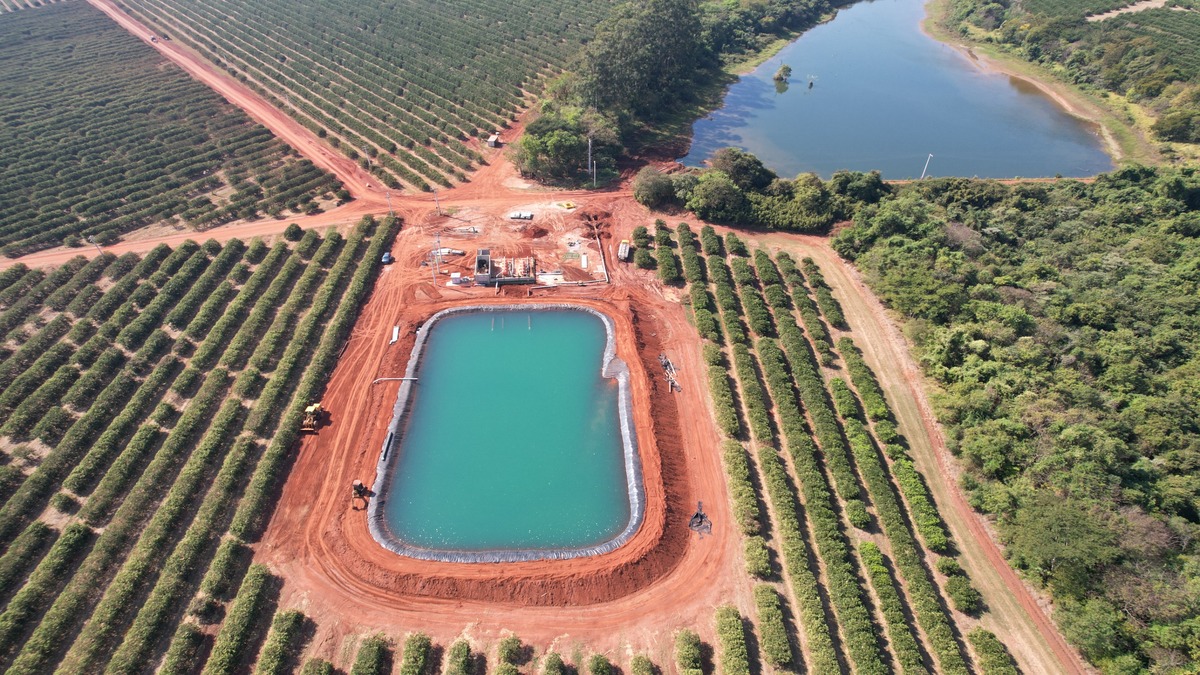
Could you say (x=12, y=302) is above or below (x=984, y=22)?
below

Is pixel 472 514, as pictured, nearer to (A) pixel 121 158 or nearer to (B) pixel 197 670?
(B) pixel 197 670

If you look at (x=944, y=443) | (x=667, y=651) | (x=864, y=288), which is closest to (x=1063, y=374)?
(x=944, y=443)

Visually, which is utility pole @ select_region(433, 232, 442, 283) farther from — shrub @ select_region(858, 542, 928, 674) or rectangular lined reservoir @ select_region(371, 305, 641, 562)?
shrub @ select_region(858, 542, 928, 674)

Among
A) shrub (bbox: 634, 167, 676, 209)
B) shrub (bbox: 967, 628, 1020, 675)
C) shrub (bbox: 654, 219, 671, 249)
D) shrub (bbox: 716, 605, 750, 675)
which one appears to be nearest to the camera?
shrub (bbox: 967, 628, 1020, 675)

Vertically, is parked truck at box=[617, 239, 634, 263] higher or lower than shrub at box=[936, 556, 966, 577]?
higher

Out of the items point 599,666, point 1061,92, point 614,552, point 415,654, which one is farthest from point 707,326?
point 1061,92

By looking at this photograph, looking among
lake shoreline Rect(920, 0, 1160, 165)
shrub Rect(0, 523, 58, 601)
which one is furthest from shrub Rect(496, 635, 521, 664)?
lake shoreline Rect(920, 0, 1160, 165)

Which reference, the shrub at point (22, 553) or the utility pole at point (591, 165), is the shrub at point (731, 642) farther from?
the utility pole at point (591, 165)
